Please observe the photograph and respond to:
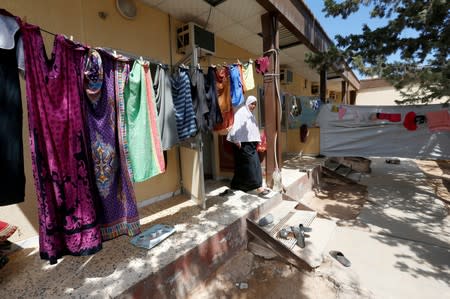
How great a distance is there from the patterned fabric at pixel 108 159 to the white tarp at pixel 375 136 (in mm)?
5617

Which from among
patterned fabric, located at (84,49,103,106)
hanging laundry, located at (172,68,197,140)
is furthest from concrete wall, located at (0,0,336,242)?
hanging laundry, located at (172,68,197,140)

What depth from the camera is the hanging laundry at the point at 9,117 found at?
59.3 inches

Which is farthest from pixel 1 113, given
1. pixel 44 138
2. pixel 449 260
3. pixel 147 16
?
pixel 449 260

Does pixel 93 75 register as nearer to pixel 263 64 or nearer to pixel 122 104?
pixel 122 104

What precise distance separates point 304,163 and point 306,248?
359cm

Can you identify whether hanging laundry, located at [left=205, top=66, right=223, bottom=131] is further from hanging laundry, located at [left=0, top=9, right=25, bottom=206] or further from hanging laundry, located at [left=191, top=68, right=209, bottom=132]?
hanging laundry, located at [left=0, top=9, right=25, bottom=206]

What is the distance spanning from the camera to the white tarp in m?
5.21

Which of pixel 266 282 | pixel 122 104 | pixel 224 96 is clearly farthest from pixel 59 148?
pixel 266 282

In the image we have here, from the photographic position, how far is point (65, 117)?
1761mm

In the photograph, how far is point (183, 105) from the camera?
2.86 m

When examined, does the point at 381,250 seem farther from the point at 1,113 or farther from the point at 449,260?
the point at 1,113

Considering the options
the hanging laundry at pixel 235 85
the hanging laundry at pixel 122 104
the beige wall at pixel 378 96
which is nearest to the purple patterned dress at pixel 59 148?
the hanging laundry at pixel 122 104

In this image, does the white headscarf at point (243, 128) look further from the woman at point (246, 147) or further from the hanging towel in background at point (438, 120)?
the hanging towel in background at point (438, 120)

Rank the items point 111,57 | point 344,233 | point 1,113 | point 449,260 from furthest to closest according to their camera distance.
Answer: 1. point 344,233
2. point 449,260
3. point 111,57
4. point 1,113
